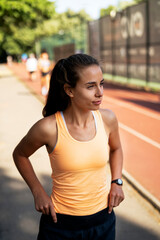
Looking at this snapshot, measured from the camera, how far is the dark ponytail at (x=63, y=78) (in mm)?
1846

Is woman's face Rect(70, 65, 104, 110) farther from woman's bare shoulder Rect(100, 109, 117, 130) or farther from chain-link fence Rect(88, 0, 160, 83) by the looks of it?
chain-link fence Rect(88, 0, 160, 83)

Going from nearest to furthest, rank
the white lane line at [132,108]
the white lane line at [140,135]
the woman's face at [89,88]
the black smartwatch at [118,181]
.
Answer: the woman's face at [89,88] < the black smartwatch at [118,181] < the white lane line at [140,135] < the white lane line at [132,108]

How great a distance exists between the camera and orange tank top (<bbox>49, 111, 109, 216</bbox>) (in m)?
1.83

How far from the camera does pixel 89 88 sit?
1834 mm

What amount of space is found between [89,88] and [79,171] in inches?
18.4

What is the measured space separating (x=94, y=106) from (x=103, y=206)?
62cm

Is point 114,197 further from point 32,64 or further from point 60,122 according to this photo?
point 32,64

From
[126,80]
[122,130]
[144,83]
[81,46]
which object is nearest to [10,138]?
[122,130]

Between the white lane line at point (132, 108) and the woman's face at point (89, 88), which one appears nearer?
the woman's face at point (89, 88)

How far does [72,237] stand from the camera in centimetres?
192

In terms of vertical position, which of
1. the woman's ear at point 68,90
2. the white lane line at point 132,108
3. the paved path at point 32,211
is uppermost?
the woman's ear at point 68,90

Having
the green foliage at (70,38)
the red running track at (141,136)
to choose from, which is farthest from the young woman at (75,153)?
the green foliage at (70,38)

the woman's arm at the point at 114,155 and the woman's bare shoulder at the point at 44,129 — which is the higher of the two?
the woman's bare shoulder at the point at 44,129

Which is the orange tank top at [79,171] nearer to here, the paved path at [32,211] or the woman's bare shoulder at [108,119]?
the woman's bare shoulder at [108,119]
